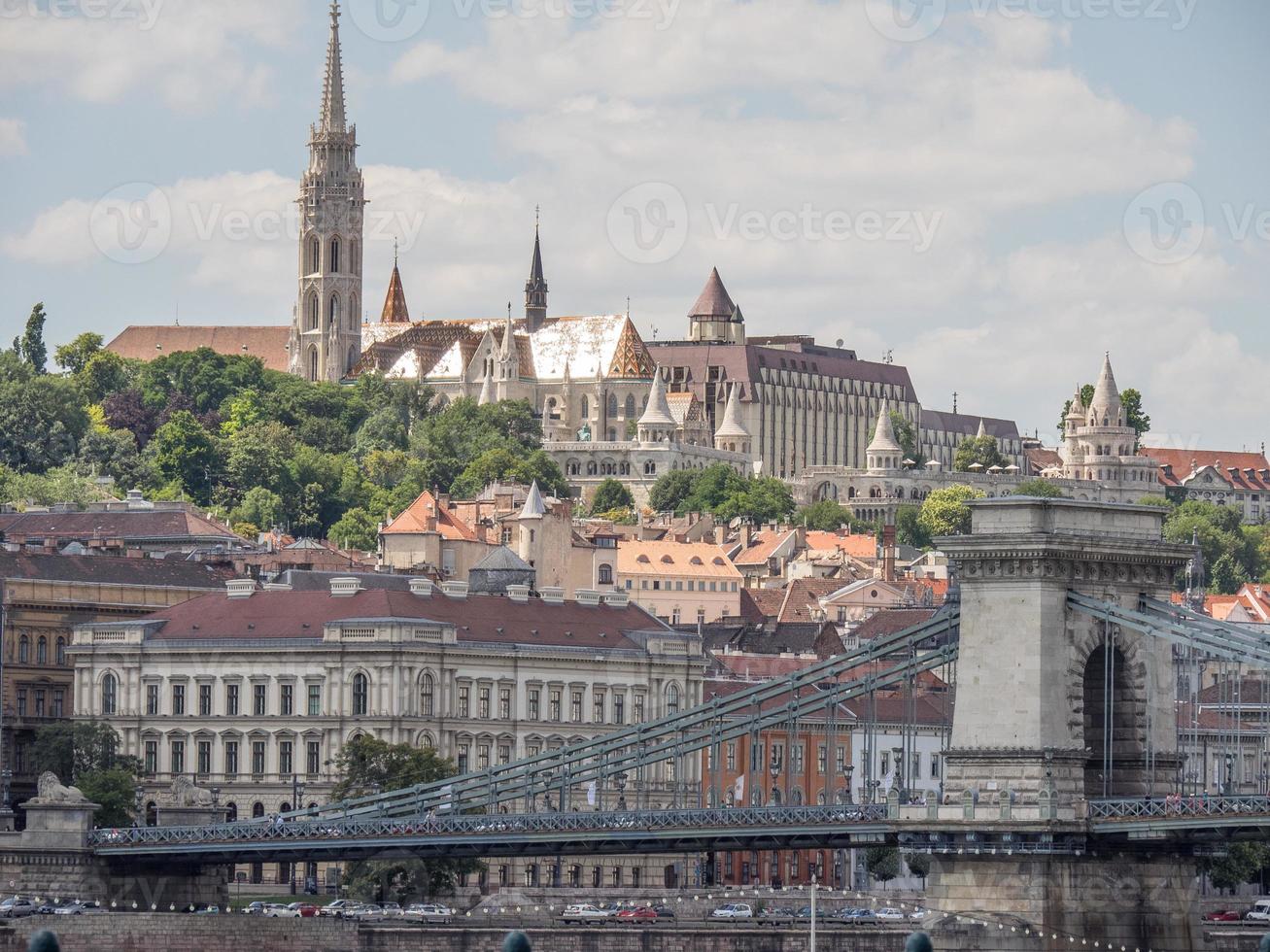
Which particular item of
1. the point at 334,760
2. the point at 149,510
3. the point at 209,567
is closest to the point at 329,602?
the point at 334,760

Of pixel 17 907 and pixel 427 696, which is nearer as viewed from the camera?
pixel 17 907

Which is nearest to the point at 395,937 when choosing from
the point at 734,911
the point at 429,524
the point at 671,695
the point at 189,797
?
the point at 734,911

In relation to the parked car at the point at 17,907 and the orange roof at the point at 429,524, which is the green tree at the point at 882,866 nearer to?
the parked car at the point at 17,907

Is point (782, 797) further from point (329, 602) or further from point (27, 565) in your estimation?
point (27, 565)

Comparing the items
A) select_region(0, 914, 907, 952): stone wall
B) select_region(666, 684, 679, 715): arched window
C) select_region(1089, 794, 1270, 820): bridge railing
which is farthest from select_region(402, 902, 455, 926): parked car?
select_region(666, 684, 679, 715): arched window

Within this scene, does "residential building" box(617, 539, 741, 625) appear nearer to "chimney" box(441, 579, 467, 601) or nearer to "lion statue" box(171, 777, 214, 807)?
"chimney" box(441, 579, 467, 601)

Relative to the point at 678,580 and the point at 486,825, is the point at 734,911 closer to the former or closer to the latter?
the point at 486,825

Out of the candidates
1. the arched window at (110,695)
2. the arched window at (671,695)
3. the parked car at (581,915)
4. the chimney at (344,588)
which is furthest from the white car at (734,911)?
the arched window at (110,695)
